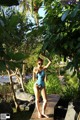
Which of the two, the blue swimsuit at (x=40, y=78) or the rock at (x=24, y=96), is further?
the rock at (x=24, y=96)

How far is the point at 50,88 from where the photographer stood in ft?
38.3

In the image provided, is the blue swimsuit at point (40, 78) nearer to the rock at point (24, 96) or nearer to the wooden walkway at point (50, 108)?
the wooden walkway at point (50, 108)

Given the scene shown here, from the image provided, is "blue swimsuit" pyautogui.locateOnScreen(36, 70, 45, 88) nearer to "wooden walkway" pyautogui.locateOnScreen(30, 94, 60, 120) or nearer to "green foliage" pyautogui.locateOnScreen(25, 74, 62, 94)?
"wooden walkway" pyautogui.locateOnScreen(30, 94, 60, 120)

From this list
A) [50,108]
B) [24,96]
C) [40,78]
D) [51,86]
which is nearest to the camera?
[40,78]

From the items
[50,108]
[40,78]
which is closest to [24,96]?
[50,108]

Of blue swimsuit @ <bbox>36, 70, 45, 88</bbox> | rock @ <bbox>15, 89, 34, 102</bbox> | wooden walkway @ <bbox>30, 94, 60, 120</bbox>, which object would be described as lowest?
rock @ <bbox>15, 89, 34, 102</bbox>

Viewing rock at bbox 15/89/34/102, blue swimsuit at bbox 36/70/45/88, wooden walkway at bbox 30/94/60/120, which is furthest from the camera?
rock at bbox 15/89/34/102

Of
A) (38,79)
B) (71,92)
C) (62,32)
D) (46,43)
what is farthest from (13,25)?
(71,92)

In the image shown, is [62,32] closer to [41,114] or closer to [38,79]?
[38,79]

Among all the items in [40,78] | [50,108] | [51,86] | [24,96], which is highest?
[40,78]

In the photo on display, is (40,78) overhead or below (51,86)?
overhead

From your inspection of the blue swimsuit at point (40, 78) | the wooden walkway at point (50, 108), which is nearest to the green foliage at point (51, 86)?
the wooden walkway at point (50, 108)

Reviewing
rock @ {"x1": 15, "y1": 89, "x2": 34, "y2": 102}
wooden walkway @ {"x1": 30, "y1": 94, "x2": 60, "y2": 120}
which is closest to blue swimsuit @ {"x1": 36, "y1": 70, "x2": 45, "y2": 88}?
wooden walkway @ {"x1": 30, "y1": 94, "x2": 60, "y2": 120}

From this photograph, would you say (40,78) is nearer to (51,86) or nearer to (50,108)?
(50,108)
